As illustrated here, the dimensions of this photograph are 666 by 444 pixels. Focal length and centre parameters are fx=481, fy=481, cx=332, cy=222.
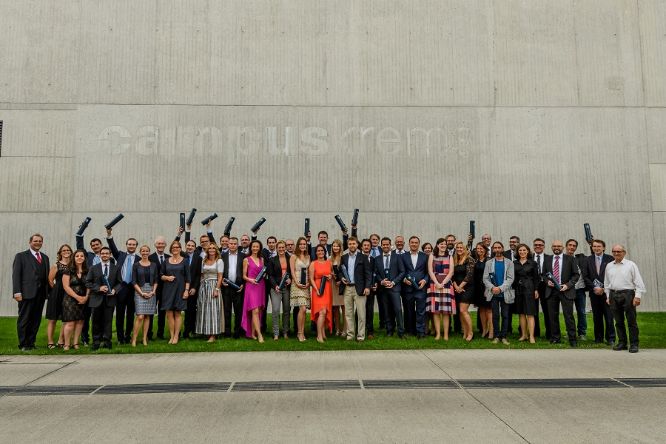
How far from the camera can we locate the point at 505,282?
29.6ft

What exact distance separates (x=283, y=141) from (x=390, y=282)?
777cm

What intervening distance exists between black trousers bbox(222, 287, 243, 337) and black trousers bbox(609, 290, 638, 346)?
6.96 meters

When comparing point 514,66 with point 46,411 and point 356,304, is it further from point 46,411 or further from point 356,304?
point 46,411

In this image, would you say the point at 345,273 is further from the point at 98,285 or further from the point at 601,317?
the point at 601,317

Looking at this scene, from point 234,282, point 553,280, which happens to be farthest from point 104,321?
point 553,280

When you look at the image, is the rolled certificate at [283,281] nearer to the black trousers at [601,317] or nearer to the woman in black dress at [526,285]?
the woman in black dress at [526,285]

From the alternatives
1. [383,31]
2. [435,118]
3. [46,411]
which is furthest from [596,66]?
[46,411]

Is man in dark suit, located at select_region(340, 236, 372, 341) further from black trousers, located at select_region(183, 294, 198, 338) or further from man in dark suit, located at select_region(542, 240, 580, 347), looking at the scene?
man in dark suit, located at select_region(542, 240, 580, 347)

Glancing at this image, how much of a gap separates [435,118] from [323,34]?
185 inches

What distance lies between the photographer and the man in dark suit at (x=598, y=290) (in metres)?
8.99

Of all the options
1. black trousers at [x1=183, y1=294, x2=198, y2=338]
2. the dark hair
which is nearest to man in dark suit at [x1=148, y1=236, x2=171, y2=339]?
black trousers at [x1=183, y1=294, x2=198, y2=338]

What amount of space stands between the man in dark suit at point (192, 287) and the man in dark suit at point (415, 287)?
4.11 m

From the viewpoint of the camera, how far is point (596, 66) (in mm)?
16328

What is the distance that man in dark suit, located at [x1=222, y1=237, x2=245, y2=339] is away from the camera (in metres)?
9.64
